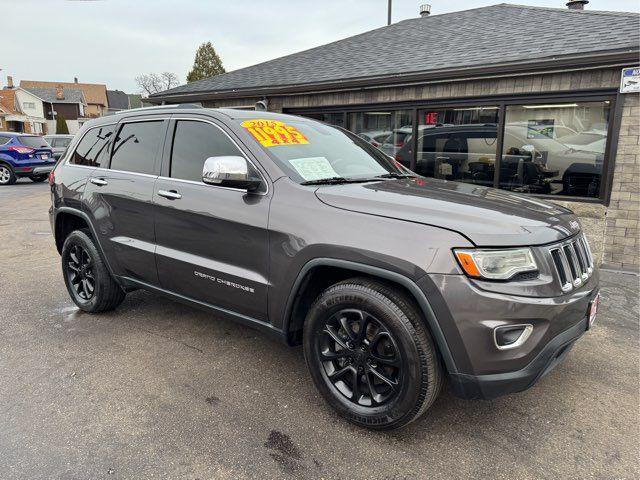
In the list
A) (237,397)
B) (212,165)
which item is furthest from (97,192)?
(237,397)

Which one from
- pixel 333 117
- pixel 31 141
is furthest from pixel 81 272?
pixel 31 141

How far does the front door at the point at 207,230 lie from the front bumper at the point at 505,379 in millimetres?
1227

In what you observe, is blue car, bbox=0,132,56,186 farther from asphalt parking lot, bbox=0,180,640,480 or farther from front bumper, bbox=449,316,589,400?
front bumper, bbox=449,316,589,400

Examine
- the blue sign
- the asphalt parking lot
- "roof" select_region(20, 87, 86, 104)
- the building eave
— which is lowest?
the asphalt parking lot

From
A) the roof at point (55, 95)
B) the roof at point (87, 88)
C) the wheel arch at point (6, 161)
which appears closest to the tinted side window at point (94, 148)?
the wheel arch at point (6, 161)

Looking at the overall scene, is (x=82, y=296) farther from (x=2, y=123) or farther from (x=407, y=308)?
(x=2, y=123)

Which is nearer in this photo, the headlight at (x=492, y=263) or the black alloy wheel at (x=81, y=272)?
the headlight at (x=492, y=263)

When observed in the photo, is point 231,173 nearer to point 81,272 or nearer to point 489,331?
point 489,331

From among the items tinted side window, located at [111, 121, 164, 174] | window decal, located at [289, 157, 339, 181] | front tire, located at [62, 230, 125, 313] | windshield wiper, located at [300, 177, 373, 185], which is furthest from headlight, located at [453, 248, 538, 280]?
front tire, located at [62, 230, 125, 313]

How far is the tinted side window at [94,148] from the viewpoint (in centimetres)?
379

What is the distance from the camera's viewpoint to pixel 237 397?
2.75m

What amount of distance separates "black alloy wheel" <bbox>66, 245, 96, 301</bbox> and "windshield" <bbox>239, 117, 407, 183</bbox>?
2146 millimetres

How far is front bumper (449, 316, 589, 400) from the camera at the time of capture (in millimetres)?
2031

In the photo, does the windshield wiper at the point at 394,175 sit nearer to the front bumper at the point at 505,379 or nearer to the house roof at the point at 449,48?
the front bumper at the point at 505,379
